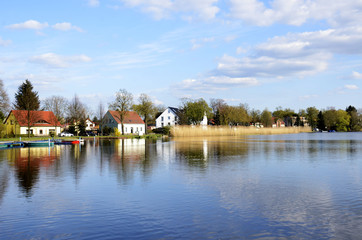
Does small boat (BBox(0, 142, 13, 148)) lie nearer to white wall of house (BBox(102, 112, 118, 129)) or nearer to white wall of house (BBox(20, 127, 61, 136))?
white wall of house (BBox(20, 127, 61, 136))

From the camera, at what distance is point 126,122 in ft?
363

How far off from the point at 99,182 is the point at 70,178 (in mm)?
2476

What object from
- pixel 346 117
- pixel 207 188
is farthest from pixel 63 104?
pixel 346 117

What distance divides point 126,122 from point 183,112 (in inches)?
939

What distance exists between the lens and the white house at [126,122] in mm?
109938

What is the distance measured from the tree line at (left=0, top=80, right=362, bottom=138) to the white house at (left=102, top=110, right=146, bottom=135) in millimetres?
2291

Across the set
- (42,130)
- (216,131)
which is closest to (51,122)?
(42,130)

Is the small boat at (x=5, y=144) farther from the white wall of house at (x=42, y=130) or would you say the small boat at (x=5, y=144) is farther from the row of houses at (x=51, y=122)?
the white wall of house at (x=42, y=130)

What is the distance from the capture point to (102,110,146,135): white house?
110 metres

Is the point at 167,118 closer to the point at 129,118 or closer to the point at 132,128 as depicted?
the point at 132,128

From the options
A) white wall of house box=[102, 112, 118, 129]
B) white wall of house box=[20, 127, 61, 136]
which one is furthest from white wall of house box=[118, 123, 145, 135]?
white wall of house box=[20, 127, 61, 136]

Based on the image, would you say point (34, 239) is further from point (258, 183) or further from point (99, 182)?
point (258, 183)

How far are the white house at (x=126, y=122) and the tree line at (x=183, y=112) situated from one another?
2.29 meters

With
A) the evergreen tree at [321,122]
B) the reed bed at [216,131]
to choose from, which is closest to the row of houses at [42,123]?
the reed bed at [216,131]
